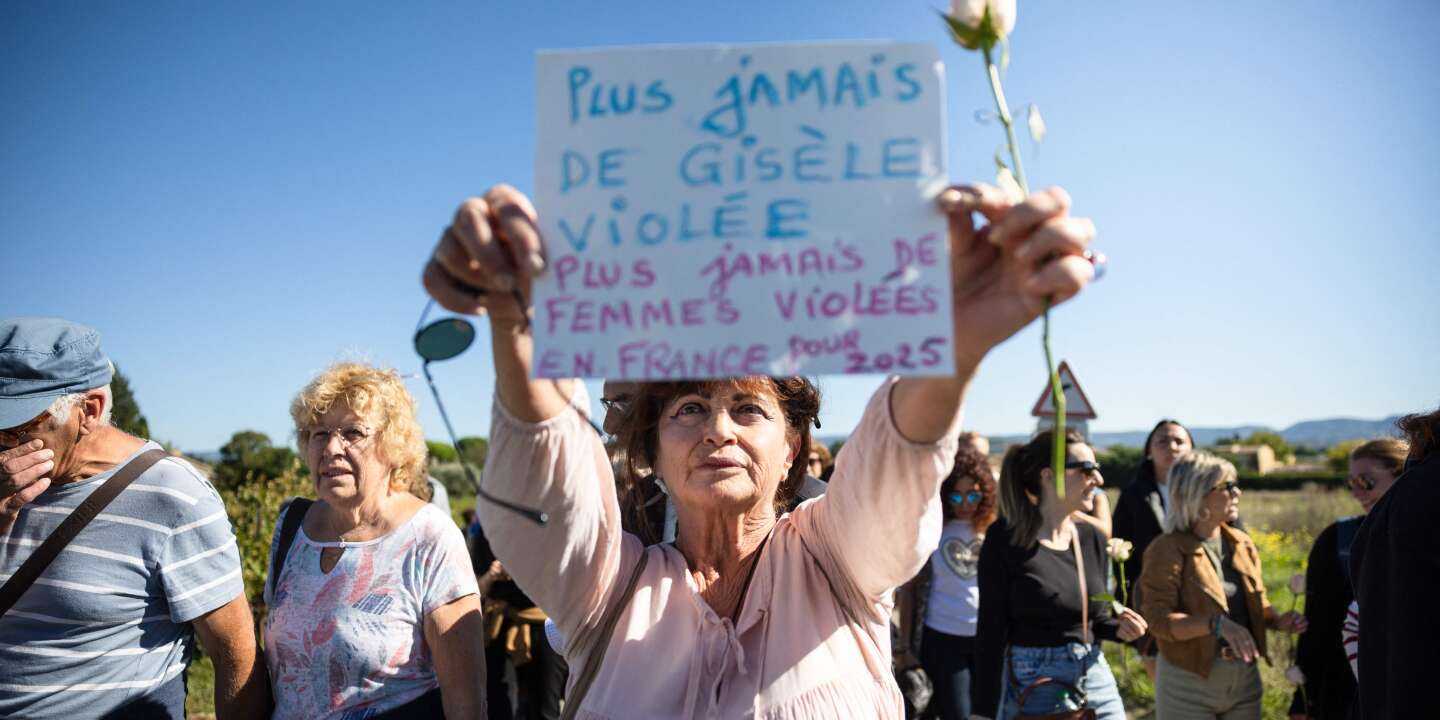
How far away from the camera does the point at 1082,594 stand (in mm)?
3816

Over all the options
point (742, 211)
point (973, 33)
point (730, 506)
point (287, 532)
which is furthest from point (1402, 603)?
point (287, 532)

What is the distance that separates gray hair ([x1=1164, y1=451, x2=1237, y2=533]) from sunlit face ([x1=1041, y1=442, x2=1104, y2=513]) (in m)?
0.51

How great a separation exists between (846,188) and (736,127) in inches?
8.1

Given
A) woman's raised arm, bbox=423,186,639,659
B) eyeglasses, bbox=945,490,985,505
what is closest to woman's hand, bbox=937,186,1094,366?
woman's raised arm, bbox=423,186,639,659

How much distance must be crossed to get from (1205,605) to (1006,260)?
3.67m

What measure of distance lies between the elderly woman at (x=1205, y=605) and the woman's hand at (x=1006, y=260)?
3543 millimetres

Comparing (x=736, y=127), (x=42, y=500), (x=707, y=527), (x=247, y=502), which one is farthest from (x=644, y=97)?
(x=247, y=502)

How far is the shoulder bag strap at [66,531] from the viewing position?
210 cm

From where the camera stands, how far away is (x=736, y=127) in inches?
50.0

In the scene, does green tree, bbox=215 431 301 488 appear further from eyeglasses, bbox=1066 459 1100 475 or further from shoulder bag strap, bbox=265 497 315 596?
eyeglasses, bbox=1066 459 1100 475

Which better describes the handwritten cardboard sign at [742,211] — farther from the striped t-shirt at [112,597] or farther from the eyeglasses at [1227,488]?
the eyeglasses at [1227,488]

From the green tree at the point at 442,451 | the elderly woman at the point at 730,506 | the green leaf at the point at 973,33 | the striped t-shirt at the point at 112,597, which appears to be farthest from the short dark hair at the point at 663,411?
the green tree at the point at 442,451

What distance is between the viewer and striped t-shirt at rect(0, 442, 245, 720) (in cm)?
214

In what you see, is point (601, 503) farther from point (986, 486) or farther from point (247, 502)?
point (247, 502)
